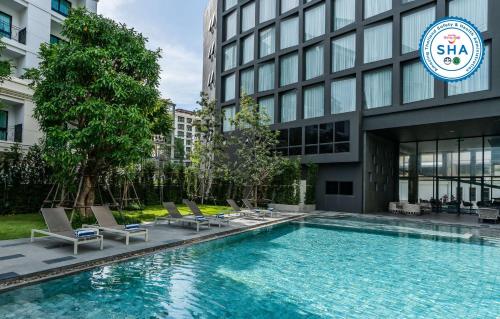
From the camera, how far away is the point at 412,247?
1191 cm

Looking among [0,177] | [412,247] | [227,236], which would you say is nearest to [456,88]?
[412,247]

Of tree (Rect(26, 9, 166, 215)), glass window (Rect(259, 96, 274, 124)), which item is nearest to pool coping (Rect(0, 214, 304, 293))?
tree (Rect(26, 9, 166, 215))

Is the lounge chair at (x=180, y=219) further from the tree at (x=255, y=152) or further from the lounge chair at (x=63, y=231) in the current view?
the tree at (x=255, y=152)

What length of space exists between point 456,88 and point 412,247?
12252 millimetres

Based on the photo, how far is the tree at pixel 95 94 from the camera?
12.1 meters

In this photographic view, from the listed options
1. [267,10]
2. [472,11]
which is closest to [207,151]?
[267,10]

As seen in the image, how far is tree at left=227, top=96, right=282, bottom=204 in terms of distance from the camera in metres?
24.7

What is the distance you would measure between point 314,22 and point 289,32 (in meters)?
2.45

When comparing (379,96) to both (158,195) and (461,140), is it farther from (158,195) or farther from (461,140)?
(158,195)

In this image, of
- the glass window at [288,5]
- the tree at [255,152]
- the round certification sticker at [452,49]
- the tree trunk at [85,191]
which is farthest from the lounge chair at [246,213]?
the glass window at [288,5]

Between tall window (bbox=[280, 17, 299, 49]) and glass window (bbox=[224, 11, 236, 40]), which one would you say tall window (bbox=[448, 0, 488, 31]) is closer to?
tall window (bbox=[280, 17, 299, 49])

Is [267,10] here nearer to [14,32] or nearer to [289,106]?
[289,106]

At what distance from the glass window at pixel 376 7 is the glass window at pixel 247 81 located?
36.9ft

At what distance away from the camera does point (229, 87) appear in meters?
34.1
